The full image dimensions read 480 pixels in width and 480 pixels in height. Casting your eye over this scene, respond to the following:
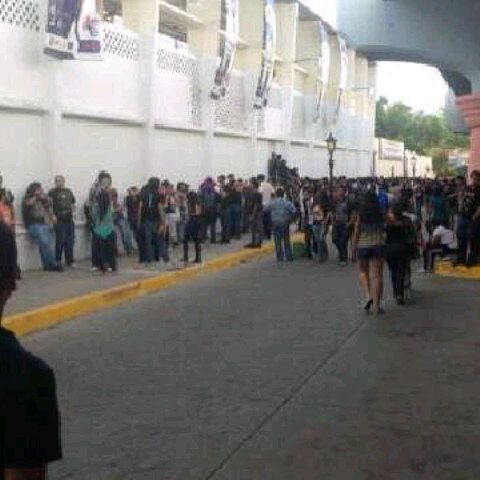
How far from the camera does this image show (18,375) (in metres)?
2.68

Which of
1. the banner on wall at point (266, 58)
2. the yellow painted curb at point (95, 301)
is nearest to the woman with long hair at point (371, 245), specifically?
the yellow painted curb at point (95, 301)

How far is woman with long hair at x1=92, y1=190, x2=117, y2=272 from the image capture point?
58.2 ft

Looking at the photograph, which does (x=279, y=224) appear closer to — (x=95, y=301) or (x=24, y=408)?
(x=95, y=301)

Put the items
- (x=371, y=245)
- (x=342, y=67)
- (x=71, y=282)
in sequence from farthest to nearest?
(x=342, y=67) < (x=71, y=282) < (x=371, y=245)

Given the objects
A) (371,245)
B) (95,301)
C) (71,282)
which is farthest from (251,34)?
(371,245)

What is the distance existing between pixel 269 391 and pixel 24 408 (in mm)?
5903

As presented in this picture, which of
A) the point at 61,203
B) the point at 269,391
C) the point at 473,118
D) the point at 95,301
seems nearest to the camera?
the point at 269,391

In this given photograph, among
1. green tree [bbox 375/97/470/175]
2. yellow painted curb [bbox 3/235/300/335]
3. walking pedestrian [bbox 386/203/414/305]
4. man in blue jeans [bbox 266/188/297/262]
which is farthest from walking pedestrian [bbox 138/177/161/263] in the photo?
green tree [bbox 375/97/470/175]

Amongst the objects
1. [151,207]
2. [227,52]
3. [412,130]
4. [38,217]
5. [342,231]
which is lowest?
[342,231]

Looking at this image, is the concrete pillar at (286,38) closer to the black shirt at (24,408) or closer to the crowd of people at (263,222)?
the crowd of people at (263,222)

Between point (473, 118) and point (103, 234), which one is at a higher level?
point (473, 118)

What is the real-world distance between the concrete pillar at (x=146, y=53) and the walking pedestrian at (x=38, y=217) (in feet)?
21.5

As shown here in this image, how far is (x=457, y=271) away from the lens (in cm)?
1905

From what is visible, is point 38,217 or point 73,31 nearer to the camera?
point 38,217
